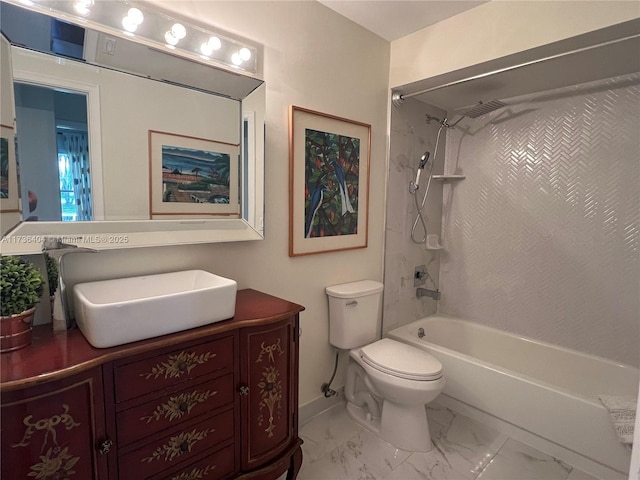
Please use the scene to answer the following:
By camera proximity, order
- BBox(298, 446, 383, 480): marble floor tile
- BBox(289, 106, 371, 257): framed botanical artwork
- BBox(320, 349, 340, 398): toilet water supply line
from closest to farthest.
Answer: BBox(298, 446, 383, 480): marble floor tile, BBox(289, 106, 371, 257): framed botanical artwork, BBox(320, 349, 340, 398): toilet water supply line

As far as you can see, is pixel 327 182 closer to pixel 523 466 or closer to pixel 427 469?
pixel 427 469

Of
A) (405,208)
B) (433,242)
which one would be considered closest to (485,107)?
(405,208)

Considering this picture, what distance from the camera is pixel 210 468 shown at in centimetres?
133

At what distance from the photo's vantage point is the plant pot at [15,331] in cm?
104

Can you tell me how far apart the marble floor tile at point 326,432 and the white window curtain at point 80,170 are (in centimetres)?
161

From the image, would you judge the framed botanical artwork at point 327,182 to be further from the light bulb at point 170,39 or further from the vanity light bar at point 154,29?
the light bulb at point 170,39

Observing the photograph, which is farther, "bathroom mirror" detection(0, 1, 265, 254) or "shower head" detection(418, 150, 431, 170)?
"shower head" detection(418, 150, 431, 170)

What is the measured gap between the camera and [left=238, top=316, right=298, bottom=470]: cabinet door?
141 centimetres

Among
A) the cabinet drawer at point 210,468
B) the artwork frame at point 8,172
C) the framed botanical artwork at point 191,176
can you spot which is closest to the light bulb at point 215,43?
the framed botanical artwork at point 191,176

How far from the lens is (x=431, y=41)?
7.20 feet

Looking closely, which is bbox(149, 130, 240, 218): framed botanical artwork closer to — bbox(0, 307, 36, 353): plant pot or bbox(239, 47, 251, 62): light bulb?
bbox(239, 47, 251, 62): light bulb

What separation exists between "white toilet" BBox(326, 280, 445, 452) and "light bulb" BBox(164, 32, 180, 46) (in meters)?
1.50

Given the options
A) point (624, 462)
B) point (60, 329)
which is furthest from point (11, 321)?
point (624, 462)

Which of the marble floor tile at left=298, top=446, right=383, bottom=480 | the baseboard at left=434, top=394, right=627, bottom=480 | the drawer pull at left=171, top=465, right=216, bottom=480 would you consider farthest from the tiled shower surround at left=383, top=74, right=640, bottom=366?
the drawer pull at left=171, top=465, right=216, bottom=480
